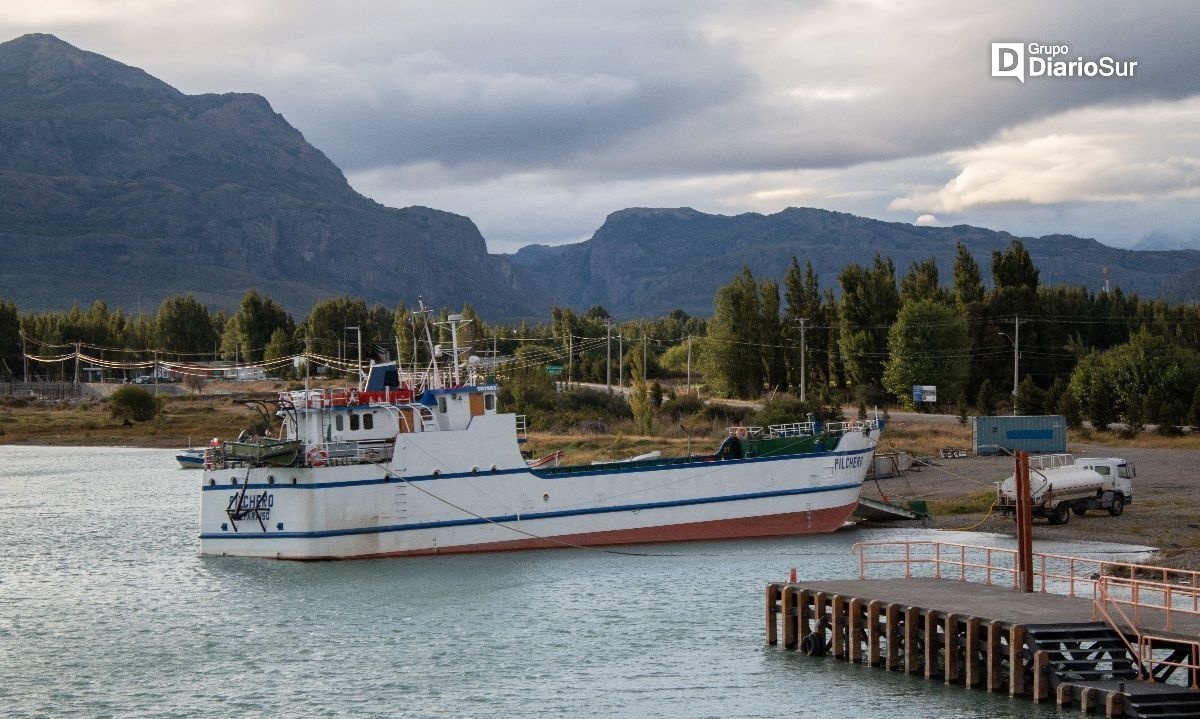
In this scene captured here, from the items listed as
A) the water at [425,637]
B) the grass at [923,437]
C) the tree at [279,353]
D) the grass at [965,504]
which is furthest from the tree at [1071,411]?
the tree at [279,353]

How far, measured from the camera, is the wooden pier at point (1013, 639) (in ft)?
75.3

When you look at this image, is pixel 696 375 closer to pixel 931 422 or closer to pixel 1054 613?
pixel 931 422

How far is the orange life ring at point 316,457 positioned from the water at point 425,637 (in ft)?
10.1

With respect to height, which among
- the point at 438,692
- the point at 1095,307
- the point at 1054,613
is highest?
the point at 1095,307

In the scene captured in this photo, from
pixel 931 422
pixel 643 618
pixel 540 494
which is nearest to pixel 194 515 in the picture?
pixel 540 494

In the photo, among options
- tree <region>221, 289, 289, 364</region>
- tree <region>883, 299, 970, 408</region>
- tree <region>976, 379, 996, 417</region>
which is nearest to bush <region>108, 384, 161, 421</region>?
tree <region>221, 289, 289, 364</region>

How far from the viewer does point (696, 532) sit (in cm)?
4528

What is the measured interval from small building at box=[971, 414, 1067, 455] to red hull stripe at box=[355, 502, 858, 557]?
23204mm

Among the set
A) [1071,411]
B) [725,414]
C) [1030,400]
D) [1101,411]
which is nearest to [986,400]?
[1030,400]

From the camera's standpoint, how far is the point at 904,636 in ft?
86.7

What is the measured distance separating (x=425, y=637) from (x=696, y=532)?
48.4 feet

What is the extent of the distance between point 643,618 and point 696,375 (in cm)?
10353

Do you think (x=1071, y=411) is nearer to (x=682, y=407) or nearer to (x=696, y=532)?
(x=682, y=407)

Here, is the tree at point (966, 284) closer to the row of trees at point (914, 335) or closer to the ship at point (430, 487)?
the row of trees at point (914, 335)
